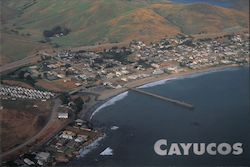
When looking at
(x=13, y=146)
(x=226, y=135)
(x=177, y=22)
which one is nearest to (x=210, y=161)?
(x=226, y=135)

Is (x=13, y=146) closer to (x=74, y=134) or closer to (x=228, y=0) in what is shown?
(x=74, y=134)

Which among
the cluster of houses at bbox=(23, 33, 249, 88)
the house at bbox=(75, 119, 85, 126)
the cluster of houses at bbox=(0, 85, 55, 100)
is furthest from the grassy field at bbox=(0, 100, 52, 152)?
the cluster of houses at bbox=(23, 33, 249, 88)

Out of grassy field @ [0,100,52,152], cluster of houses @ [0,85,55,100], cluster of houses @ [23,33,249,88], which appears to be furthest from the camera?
cluster of houses @ [23,33,249,88]

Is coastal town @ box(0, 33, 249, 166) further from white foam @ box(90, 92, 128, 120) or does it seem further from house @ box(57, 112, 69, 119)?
white foam @ box(90, 92, 128, 120)

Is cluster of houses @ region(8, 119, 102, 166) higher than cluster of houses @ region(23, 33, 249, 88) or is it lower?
lower

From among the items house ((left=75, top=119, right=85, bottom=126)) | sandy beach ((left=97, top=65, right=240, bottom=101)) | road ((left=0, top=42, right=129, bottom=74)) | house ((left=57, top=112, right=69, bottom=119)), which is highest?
road ((left=0, top=42, right=129, bottom=74))

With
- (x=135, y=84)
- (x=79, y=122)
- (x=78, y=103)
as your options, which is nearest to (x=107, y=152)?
(x=79, y=122)

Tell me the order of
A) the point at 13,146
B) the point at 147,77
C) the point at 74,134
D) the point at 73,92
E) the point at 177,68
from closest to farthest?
the point at 13,146, the point at 74,134, the point at 73,92, the point at 147,77, the point at 177,68

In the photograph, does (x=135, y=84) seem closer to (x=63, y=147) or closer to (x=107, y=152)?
(x=107, y=152)
